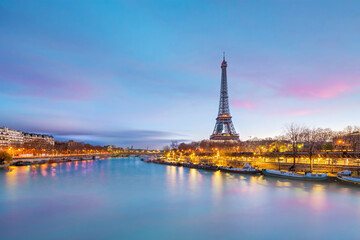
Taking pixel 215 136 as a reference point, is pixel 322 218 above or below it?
below

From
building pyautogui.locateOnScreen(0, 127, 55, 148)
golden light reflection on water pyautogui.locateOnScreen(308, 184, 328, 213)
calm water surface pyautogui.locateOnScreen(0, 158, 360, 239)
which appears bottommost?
calm water surface pyautogui.locateOnScreen(0, 158, 360, 239)

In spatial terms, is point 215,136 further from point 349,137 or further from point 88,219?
point 88,219

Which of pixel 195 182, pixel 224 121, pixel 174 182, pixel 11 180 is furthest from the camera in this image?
pixel 224 121

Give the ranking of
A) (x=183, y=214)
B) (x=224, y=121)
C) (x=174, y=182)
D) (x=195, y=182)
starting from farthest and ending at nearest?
(x=224, y=121) < (x=174, y=182) < (x=195, y=182) < (x=183, y=214)

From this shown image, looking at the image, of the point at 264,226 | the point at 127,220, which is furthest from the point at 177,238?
the point at 264,226

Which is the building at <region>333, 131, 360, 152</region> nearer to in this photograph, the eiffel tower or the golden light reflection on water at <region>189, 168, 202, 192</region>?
the golden light reflection on water at <region>189, 168, 202, 192</region>

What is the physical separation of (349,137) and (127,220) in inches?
2739

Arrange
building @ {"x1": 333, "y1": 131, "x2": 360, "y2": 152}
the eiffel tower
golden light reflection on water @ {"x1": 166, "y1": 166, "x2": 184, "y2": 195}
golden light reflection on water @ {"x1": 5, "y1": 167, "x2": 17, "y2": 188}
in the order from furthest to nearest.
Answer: the eiffel tower
building @ {"x1": 333, "y1": 131, "x2": 360, "y2": 152}
golden light reflection on water @ {"x1": 5, "y1": 167, "x2": 17, "y2": 188}
golden light reflection on water @ {"x1": 166, "y1": 166, "x2": 184, "y2": 195}

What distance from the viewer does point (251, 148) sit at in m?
78.8

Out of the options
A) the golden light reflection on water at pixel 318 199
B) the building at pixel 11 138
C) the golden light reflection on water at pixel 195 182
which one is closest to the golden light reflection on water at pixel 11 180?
the golden light reflection on water at pixel 195 182

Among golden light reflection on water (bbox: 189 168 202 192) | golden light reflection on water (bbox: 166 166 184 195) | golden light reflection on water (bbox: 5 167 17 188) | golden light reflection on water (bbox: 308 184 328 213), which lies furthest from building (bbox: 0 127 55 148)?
golden light reflection on water (bbox: 308 184 328 213)

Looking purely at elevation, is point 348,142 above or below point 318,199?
above

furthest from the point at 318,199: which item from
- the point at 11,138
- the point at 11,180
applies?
the point at 11,138

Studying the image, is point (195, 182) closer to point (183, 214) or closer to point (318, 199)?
point (318, 199)
